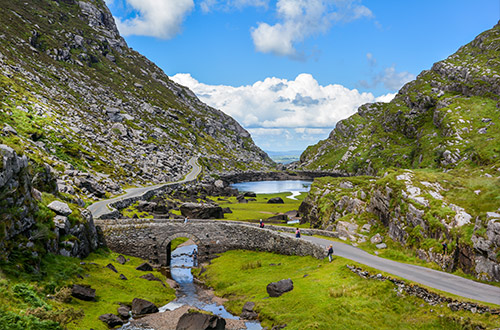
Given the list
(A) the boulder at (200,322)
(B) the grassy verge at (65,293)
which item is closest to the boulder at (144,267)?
(B) the grassy verge at (65,293)

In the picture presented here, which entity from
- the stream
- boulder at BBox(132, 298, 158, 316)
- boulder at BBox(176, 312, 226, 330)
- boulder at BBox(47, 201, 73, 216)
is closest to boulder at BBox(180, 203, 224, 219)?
the stream

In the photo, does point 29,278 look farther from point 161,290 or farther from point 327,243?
point 327,243

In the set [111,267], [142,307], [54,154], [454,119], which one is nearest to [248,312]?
[142,307]

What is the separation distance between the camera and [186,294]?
159 feet

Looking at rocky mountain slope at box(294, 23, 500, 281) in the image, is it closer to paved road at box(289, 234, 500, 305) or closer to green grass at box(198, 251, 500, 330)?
paved road at box(289, 234, 500, 305)

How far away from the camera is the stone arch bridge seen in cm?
5750

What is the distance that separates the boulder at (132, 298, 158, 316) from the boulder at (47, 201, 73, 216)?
1658 centimetres

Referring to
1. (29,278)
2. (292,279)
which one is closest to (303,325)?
(292,279)

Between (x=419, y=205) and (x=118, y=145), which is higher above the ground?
(x=118, y=145)

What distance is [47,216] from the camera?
41375 mm

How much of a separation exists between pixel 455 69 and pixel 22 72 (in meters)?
225

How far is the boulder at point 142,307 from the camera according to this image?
3803cm

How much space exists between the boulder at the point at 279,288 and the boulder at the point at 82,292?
2037cm

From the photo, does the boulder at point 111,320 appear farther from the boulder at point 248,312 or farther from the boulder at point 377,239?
the boulder at point 377,239
